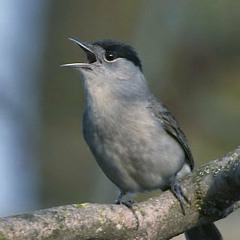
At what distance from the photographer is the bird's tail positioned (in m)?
6.00

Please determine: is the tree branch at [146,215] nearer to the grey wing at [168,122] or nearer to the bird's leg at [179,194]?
the bird's leg at [179,194]

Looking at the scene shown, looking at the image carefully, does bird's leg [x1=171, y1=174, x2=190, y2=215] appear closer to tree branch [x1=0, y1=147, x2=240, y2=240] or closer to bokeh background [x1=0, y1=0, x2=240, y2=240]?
tree branch [x1=0, y1=147, x2=240, y2=240]

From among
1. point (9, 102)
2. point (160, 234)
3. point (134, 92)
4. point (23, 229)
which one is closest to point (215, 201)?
point (160, 234)

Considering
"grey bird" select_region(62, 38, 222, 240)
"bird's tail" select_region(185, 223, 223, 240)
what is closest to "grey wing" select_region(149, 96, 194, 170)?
"grey bird" select_region(62, 38, 222, 240)

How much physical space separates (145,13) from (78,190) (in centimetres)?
261

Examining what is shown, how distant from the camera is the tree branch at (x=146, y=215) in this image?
3.88 meters

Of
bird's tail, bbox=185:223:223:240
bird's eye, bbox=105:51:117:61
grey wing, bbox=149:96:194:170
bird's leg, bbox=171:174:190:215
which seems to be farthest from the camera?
bird's eye, bbox=105:51:117:61

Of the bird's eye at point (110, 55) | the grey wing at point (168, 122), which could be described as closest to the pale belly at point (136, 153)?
the grey wing at point (168, 122)

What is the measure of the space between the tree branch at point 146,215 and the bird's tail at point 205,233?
1182 millimetres

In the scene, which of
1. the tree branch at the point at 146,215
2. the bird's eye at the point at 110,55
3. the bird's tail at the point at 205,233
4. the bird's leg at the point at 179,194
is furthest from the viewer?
the bird's eye at the point at 110,55

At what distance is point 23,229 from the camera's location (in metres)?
3.78

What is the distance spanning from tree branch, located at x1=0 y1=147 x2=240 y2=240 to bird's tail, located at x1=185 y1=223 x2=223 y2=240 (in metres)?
1.18

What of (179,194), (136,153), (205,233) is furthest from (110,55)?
(179,194)

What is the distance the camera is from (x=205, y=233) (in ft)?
19.8
